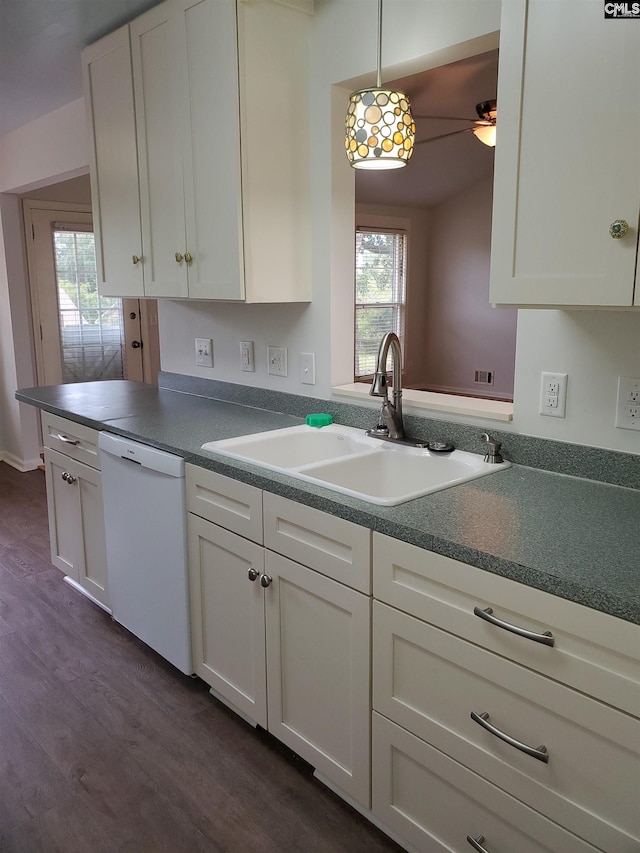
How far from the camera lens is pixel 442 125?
501cm

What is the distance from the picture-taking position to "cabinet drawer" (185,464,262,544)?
1903mm

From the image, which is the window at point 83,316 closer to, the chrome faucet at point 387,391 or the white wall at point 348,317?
the white wall at point 348,317

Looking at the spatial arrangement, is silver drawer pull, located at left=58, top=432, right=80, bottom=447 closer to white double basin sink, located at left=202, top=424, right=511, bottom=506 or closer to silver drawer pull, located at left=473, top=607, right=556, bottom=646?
white double basin sink, located at left=202, top=424, right=511, bottom=506

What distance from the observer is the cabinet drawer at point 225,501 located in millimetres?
1903

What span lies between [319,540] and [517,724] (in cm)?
62

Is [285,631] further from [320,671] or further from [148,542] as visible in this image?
[148,542]

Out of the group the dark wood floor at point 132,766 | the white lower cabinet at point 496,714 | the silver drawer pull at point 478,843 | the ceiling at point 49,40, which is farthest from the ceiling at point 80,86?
the silver drawer pull at point 478,843

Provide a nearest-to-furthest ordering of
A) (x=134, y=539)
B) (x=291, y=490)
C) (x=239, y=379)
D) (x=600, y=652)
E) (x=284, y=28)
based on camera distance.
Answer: (x=600, y=652)
(x=291, y=490)
(x=284, y=28)
(x=134, y=539)
(x=239, y=379)

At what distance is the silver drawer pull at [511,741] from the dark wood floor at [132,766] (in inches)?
23.7

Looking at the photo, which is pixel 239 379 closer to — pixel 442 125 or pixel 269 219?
pixel 269 219

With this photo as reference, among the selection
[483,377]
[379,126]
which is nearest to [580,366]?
[379,126]

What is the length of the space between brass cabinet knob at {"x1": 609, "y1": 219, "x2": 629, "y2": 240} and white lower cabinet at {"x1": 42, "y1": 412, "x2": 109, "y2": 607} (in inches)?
77.8

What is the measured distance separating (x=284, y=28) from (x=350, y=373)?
46.7 inches

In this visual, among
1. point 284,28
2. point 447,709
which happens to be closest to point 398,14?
point 284,28
